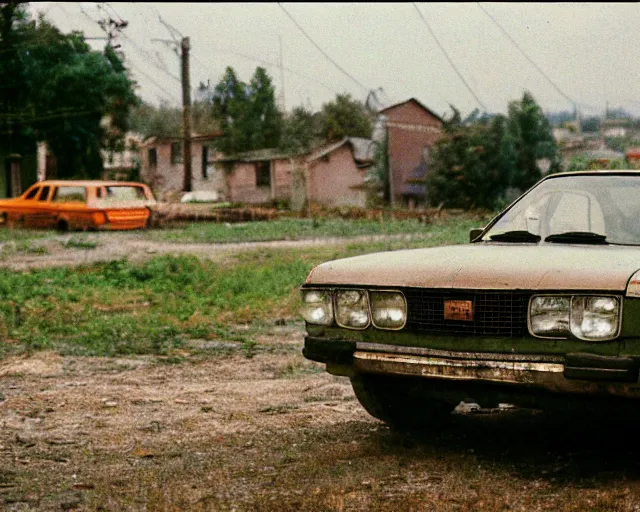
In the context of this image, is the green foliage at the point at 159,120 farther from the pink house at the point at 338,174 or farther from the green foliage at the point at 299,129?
the pink house at the point at 338,174

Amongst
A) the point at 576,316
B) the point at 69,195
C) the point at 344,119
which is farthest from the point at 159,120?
the point at 576,316

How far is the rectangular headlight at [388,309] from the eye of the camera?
4.81 meters

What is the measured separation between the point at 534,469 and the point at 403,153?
49.4 meters

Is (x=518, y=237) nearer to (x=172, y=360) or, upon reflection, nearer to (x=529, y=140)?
(x=172, y=360)

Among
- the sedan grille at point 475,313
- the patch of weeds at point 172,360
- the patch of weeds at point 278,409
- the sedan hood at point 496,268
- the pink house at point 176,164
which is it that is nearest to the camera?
the sedan hood at point 496,268

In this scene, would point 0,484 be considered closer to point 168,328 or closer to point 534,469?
point 534,469

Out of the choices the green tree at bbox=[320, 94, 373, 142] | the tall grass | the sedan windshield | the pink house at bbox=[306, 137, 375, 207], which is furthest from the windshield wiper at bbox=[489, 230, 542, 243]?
the green tree at bbox=[320, 94, 373, 142]

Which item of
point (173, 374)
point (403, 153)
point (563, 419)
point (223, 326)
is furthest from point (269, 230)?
point (403, 153)

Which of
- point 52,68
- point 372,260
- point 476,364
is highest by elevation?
point 52,68

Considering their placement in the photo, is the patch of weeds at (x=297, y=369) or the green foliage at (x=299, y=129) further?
the green foliage at (x=299, y=129)

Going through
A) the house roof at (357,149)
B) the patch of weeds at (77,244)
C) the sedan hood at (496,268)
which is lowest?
the patch of weeds at (77,244)

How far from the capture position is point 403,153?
53688 millimetres

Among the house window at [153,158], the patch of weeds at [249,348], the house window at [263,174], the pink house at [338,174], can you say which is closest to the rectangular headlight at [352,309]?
the patch of weeds at [249,348]

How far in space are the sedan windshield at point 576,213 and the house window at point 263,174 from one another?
156ft
